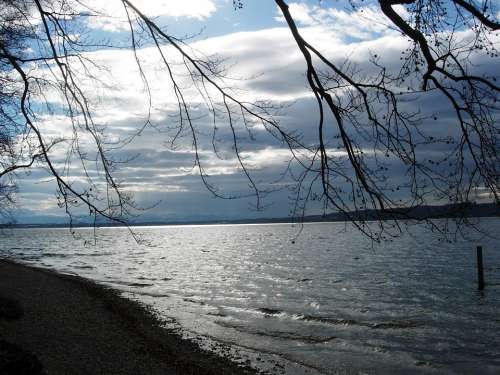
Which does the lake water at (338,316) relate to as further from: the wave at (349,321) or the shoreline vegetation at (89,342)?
the shoreline vegetation at (89,342)

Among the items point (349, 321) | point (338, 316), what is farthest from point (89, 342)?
point (338, 316)

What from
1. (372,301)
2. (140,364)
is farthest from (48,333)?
(372,301)

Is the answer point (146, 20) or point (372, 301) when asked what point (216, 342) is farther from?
point (146, 20)

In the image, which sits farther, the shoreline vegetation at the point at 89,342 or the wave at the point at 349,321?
the wave at the point at 349,321

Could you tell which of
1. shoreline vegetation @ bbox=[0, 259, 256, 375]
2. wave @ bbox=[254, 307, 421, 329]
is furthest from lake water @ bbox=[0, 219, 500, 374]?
shoreline vegetation @ bbox=[0, 259, 256, 375]

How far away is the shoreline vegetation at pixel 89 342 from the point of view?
9.79m

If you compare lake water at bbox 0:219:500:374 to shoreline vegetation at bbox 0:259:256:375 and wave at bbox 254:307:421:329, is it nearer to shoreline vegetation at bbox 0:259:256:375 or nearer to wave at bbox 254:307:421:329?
wave at bbox 254:307:421:329

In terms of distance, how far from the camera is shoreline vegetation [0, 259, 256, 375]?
32.1ft

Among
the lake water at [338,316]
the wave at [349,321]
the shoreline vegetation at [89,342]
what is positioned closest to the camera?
the shoreline vegetation at [89,342]

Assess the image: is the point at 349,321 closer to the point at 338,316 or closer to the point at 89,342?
the point at 338,316

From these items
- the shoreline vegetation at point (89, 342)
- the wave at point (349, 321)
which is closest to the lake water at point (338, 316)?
the wave at point (349, 321)

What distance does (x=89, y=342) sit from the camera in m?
12.6

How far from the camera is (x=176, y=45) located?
4.74m

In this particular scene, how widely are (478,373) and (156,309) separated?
15.0 meters
